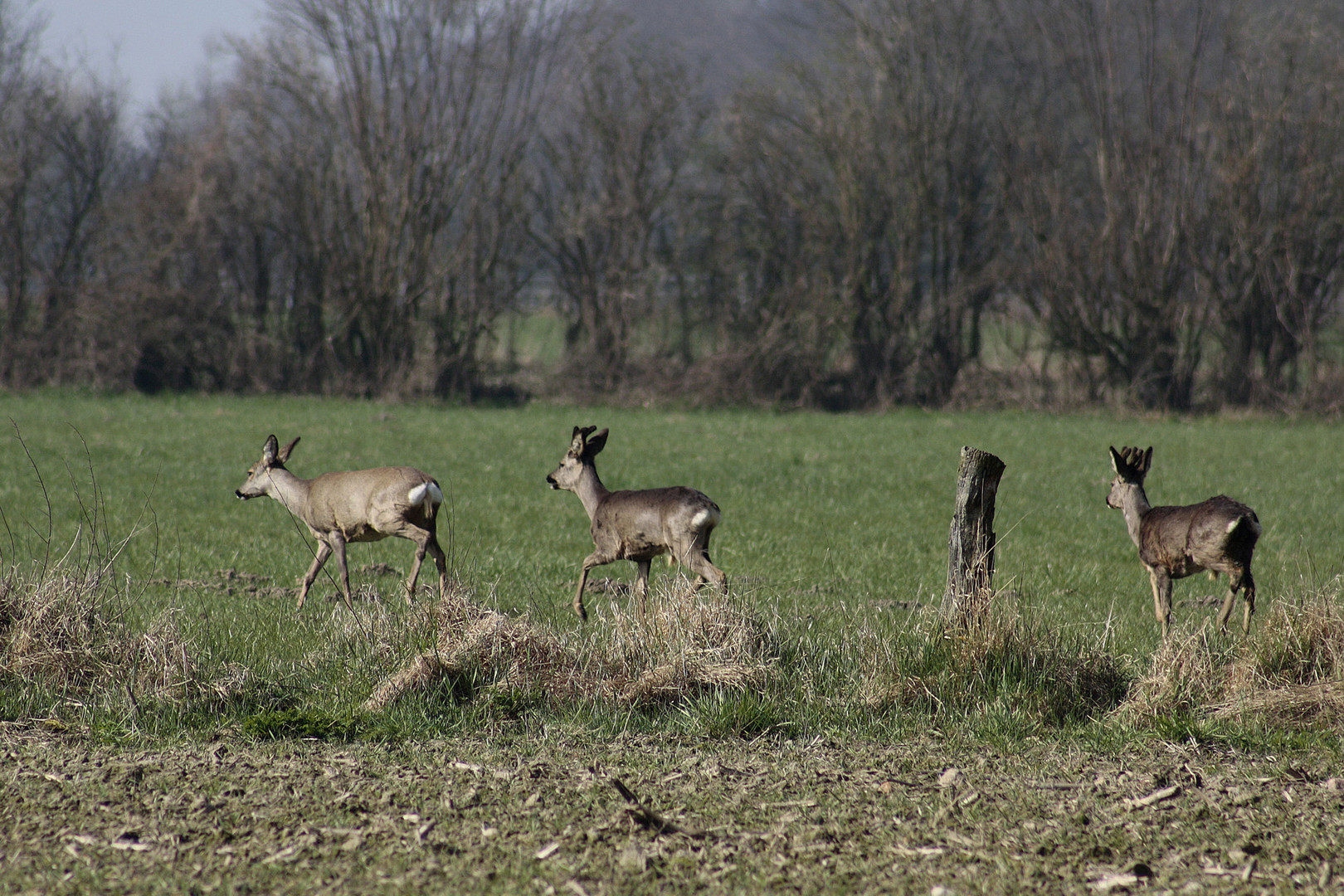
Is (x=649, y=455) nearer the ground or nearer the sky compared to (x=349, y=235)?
nearer the ground

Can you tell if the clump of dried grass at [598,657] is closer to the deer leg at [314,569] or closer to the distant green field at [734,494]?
the distant green field at [734,494]

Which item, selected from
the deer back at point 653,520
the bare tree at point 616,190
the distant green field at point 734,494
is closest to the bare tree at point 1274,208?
the distant green field at point 734,494

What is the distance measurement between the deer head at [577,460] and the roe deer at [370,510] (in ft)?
2.41

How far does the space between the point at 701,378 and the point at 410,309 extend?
6678 mm

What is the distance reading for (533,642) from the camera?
5.61m

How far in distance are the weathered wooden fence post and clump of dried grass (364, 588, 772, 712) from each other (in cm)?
103

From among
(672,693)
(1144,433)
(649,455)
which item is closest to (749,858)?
(672,693)

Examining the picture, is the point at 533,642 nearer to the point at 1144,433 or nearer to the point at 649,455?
the point at 649,455

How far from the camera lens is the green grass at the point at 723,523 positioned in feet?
19.0

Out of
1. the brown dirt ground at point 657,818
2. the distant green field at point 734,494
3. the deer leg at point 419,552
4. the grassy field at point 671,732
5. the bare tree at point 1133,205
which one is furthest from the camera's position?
the bare tree at point 1133,205

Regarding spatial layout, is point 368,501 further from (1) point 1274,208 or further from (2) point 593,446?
(1) point 1274,208

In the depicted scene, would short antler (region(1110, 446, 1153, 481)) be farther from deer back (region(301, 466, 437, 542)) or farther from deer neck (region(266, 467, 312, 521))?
deer neck (region(266, 467, 312, 521))

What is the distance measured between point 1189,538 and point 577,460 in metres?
3.55

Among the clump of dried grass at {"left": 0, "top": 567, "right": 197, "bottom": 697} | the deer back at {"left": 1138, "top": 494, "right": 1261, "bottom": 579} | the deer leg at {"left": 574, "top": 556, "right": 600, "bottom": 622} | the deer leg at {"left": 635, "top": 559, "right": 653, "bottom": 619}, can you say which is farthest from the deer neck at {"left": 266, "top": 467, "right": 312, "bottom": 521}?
the deer back at {"left": 1138, "top": 494, "right": 1261, "bottom": 579}
